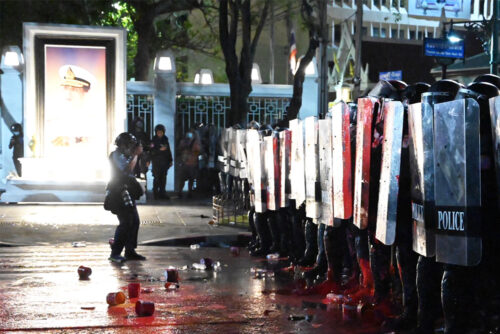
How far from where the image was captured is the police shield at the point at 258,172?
464 inches

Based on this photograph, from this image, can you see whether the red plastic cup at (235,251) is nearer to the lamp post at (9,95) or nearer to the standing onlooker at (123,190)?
the standing onlooker at (123,190)

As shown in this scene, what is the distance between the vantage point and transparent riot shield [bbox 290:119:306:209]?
10.2 m

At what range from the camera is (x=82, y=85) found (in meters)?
21.0

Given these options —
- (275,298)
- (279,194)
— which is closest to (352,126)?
(275,298)

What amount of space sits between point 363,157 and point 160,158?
45.7ft

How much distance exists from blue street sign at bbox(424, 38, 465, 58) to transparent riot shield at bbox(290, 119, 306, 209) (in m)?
16.5

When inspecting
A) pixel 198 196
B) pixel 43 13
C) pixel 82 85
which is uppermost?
pixel 43 13

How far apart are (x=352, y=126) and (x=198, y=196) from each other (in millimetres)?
14364

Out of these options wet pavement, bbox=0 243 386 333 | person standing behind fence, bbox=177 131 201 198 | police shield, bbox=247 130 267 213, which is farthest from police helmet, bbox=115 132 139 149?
→ person standing behind fence, bbox=177 131 201 198

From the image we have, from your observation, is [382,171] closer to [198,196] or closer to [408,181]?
[408,181]

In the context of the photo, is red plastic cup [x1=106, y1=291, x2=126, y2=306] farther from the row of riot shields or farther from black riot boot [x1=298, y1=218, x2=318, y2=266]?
black riot boot [x1=298, y1=218, x2=318, y2=266]

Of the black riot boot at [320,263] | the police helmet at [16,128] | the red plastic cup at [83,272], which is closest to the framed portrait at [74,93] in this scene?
the police helmet at [16,128]

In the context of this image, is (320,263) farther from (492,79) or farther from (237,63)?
(237,63)

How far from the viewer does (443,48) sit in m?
26.2
